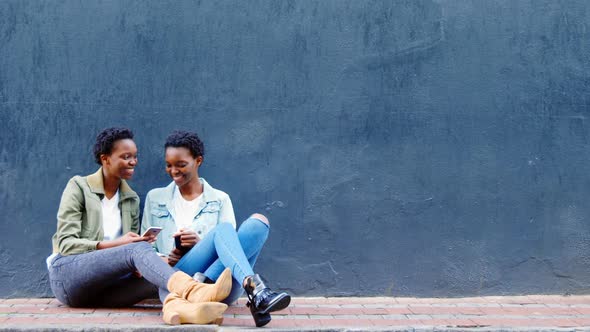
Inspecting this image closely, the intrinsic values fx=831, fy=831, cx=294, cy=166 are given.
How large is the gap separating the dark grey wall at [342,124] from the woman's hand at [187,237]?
2.67 ft

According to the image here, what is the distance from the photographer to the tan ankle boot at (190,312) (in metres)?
4.60

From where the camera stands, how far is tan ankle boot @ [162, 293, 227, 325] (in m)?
4.60

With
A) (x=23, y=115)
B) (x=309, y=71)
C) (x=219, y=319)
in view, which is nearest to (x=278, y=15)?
(x=309, y=71)

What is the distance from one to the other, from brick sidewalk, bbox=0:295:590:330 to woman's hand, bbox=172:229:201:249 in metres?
0.47

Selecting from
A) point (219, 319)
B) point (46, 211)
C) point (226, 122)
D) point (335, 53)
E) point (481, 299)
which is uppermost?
point (335, 53)

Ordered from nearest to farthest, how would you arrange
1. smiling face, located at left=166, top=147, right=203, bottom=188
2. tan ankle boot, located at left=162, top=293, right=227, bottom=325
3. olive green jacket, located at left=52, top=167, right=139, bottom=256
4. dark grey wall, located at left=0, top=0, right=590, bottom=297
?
tan ankle boot, located at left=162, top=293, right=227, bottom=325
olive green jacket, located at left=52, top=167, right=139, bottom=256
smiling face, located at left=166, top=147, right=203, bottom=188
dark grey wall, located at left=0, top=0, right=590, bottom=297

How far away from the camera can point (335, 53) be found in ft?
20.0

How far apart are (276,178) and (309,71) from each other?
82cm

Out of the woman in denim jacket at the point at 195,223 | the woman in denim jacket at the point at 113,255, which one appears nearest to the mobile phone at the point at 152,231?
the woman in denim jacket at the point at 113,255

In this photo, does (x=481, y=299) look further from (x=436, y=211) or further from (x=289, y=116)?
(x=289, y=116)

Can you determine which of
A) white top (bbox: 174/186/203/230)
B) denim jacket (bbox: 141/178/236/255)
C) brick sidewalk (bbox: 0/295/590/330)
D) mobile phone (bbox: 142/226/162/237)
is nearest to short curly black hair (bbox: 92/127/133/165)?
denim jacket (bbox: 141/178/236/255)

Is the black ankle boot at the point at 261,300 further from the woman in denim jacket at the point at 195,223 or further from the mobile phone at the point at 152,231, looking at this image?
the mobile phone at the point at 152,231

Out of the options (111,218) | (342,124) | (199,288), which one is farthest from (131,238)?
(342,124)

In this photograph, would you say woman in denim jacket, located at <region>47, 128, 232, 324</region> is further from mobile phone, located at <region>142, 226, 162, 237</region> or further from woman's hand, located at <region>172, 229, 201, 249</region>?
woman's hand, located at <region>172, 229, 201, 249</region>
